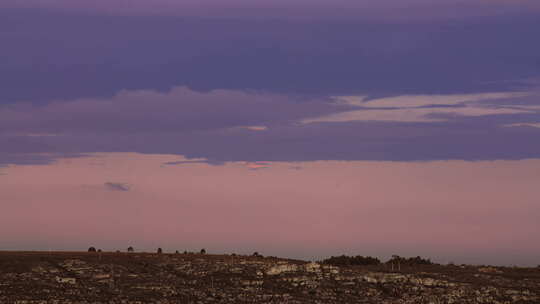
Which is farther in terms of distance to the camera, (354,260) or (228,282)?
(354,260)

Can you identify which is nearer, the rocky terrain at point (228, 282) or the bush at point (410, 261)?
the rocky terrain at point (228, 282)

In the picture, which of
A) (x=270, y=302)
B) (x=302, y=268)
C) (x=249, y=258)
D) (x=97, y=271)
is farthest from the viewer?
(x=249, y=258)

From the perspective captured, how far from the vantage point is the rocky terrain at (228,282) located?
70.2 m

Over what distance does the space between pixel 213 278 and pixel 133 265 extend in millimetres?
10117

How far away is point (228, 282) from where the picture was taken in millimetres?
78438

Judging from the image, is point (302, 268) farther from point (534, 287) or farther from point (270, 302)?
point (534, 287)

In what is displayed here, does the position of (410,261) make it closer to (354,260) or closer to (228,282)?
(354,260)

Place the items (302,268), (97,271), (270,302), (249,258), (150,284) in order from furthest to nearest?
(249,258)
(302,268)
(97,271)
(150,284)
(270,302)

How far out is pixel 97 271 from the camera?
80062mm

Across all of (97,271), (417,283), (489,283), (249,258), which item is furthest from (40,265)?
(489,283)

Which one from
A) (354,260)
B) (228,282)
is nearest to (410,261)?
(354,260)

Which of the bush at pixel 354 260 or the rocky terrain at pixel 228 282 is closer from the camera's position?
the rocky terrain at pixel 228 282

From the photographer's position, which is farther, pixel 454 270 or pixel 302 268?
pixel 454 270

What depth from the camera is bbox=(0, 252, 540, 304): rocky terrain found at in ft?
230
